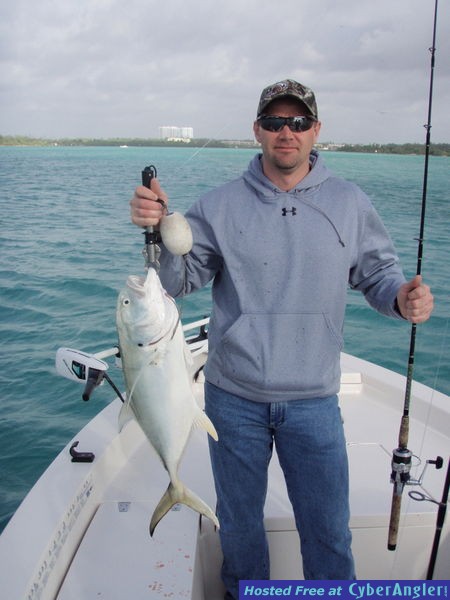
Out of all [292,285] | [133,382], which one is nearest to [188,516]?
[133,382]

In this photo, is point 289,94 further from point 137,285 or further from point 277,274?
point 137,285

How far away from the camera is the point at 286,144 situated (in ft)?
8.02

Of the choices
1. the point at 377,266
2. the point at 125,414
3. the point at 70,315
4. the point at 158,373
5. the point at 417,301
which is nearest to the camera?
the point at 158,373

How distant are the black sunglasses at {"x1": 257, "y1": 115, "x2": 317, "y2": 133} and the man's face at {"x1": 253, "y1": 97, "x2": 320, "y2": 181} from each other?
0.05ft

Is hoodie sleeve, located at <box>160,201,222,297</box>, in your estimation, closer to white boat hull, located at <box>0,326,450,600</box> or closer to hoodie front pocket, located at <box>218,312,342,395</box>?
hoodie front pocket, located at <box>218,312,342,395</box>

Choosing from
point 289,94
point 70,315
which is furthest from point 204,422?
point 70,315

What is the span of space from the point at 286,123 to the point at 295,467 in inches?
60.9

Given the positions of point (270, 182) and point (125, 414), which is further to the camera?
point (270, 182)

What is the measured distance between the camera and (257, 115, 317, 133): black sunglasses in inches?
95.9

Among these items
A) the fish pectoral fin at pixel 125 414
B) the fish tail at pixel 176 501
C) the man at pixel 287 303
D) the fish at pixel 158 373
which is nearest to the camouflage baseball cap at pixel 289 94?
the man at pixel 287 303

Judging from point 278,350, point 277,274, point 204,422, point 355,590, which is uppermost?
point 277,274

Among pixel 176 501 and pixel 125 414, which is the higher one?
pixel 125 414

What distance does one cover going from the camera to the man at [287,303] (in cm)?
245

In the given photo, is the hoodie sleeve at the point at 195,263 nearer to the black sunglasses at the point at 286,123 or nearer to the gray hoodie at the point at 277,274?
the gray hoodie at the point at 277,274
